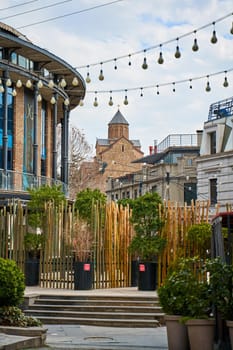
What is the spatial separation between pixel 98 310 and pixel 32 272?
505 centimetres

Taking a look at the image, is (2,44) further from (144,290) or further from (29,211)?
(144,290)

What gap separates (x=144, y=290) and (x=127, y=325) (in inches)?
152

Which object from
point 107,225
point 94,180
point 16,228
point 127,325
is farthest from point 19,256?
point 94,180

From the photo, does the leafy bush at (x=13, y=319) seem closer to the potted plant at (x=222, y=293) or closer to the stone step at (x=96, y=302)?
the stone step at (x=96, y=302)

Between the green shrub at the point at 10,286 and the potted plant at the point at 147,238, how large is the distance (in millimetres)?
6648

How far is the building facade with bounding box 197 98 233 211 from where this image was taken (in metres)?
41.4

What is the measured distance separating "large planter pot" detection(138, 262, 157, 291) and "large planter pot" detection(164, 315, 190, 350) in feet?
28.8

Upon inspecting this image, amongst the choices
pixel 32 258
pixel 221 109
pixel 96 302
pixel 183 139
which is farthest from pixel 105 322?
pixel 183 139

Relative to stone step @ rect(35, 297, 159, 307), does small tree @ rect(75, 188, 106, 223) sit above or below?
above

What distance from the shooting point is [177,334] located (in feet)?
38.2

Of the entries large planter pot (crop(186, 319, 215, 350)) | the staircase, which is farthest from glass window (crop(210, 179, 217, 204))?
large planter pot (crop(186, 319, 215, 350))

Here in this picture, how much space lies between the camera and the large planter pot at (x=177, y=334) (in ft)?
38.1

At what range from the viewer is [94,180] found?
5675 centimetres

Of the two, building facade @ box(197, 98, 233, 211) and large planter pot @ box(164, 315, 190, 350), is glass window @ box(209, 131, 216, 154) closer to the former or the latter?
building facade @ box(197, 98, 233, 211)
